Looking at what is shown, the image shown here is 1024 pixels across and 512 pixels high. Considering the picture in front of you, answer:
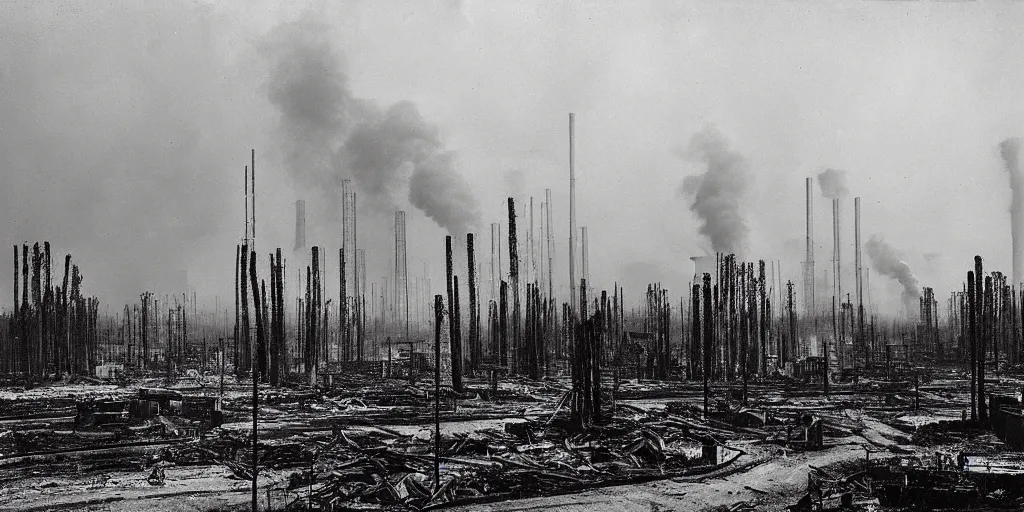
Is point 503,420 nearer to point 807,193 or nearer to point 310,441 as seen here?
point 310,441

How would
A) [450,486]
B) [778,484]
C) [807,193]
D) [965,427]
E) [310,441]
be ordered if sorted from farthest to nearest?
[807,193] < [965,427] < [310,441] < [778,484] < [450,486]

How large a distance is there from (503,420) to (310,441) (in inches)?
263

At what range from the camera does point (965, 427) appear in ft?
68.0

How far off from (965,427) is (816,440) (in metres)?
4.86

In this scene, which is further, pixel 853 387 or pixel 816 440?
pixel 853 387

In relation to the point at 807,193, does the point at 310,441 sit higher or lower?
lower

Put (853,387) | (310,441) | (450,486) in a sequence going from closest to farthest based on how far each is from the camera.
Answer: (450,486), (310,441), (853,387)

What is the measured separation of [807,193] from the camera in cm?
3941

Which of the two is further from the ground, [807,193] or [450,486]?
[807,193]

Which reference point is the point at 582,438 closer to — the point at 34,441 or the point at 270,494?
the point at 270,494

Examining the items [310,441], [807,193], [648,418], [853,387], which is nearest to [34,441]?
[310,441]

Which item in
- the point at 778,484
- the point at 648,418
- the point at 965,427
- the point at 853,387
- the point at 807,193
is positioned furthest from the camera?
the point at 807,193

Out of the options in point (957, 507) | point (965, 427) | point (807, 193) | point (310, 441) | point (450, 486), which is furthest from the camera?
point (807, 193)

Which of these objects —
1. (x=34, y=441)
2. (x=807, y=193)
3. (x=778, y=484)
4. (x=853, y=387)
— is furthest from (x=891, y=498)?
(x=807, y=193)
